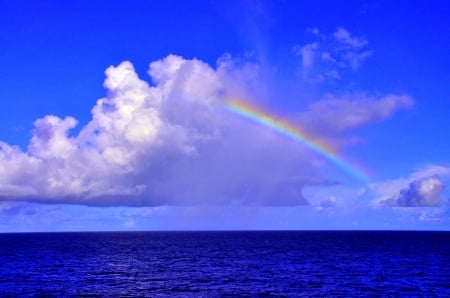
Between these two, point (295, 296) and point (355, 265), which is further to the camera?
point (355, 265)

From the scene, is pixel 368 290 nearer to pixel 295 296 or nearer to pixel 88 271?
pixel 295 296

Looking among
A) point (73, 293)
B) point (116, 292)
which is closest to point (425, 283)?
point (116, 292)

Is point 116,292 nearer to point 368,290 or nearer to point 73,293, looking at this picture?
point 73,293

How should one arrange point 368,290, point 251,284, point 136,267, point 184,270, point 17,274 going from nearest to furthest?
point 368,290
point 251,284
point 17,274
point 184,270
point 136,267

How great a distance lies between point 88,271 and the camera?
7969 centimetres

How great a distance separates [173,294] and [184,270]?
2656 cm

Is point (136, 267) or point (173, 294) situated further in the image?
point (136, 267)

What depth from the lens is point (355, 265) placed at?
8962 centimetres

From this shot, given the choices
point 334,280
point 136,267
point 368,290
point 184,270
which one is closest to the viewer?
point 368,290

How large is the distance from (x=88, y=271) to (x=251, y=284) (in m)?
30.4

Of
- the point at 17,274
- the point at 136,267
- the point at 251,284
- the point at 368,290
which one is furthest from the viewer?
the point at 136,267

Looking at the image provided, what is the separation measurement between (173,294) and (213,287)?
6965mm

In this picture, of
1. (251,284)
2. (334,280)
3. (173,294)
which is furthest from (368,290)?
(173,294)

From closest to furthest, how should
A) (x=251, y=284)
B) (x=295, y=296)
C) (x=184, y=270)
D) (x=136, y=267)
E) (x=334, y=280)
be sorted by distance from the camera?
(x=295, y=296), (x=251, y=284), (x=334, y=280), (x=184, y=270), (x=136, y=267)
